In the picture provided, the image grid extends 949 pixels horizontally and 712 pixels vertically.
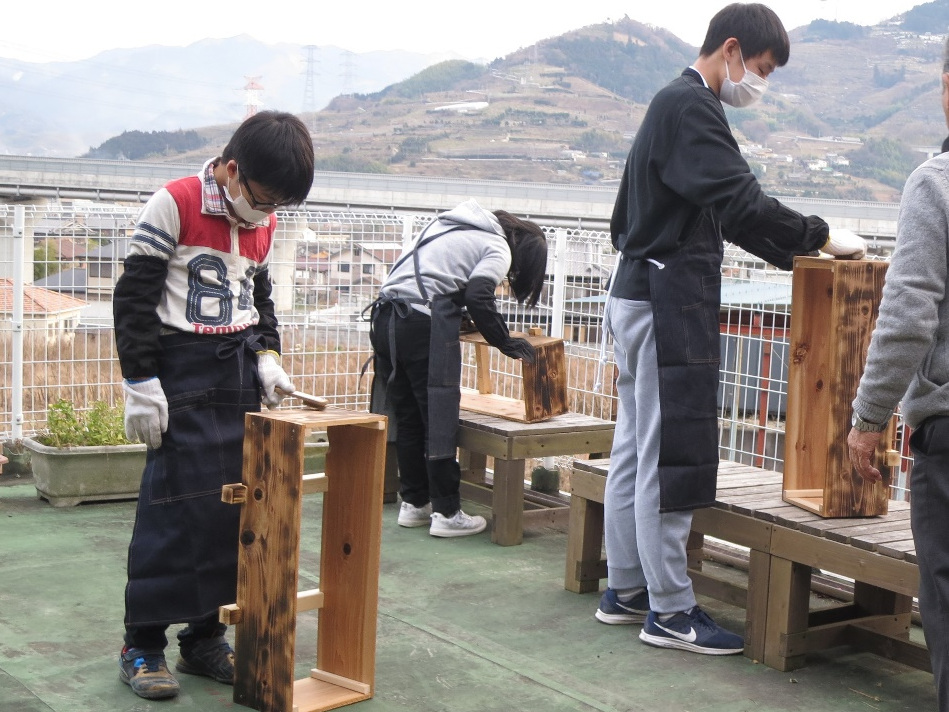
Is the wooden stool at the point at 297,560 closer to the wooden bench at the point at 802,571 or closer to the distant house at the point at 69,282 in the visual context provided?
the wooden bench at the point at 802,571

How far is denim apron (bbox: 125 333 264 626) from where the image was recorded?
3.11 m

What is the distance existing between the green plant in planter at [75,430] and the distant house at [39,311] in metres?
0.79

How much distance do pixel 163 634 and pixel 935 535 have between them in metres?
2.20

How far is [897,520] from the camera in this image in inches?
140

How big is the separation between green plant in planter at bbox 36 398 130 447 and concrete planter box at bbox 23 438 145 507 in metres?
0.09

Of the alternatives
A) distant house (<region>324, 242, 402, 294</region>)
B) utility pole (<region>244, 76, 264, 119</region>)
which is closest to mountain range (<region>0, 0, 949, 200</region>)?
utility pole (<region>244, 76, 264, 119</region>)

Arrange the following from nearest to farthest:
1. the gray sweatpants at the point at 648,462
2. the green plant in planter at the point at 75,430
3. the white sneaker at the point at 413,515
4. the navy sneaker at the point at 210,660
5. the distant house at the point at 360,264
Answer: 1. the navy sneaker at the point at 210,660
2. the gray sweatpants at the point at 648,462
3. the white sneaker at the point at 413,515
4. the green plant in planter at the point at 75,430
5. the distant house at the point at 360,264

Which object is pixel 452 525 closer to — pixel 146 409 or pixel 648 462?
pixel 648 462

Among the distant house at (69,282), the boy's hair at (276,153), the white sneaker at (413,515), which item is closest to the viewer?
the boy's hair at (276,153)

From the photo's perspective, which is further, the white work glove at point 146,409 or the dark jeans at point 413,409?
the dark jeans at point 413,409

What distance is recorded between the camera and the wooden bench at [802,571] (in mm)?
3301

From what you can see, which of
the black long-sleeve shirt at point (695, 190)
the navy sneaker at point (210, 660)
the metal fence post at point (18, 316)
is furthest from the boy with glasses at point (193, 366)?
the metal fence post at point (18, 316)

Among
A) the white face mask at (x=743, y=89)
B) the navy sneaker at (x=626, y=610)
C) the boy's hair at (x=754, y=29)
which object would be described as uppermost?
the boy's hair at (x=754, y=29)

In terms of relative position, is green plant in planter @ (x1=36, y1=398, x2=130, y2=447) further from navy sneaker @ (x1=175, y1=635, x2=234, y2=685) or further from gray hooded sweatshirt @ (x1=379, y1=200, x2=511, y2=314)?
navy sneaker @ (x1=175, y1=635, x2=234, y2=685)
